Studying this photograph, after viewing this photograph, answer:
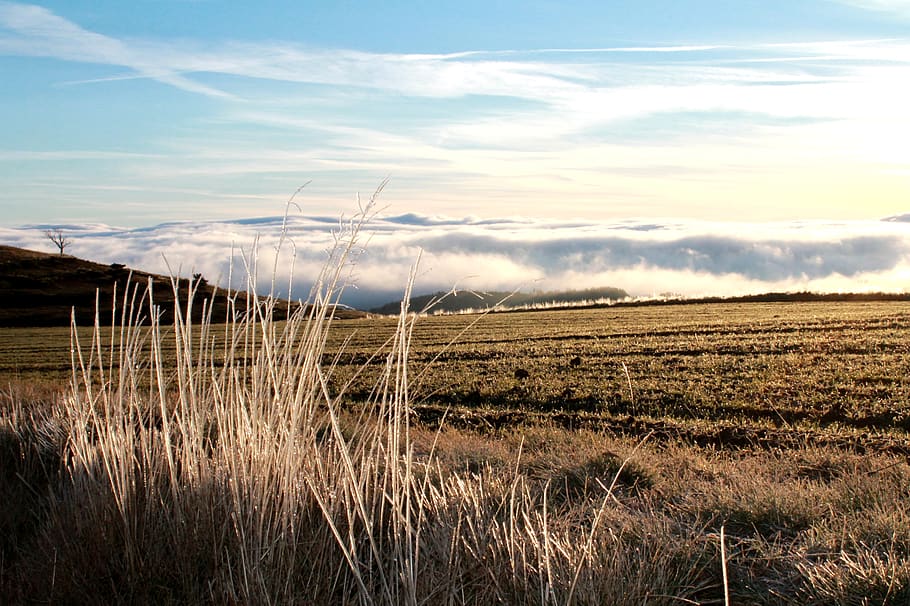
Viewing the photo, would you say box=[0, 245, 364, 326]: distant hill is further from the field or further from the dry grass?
the dry grass

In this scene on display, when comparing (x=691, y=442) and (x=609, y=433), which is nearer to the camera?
(x=691, y=442)

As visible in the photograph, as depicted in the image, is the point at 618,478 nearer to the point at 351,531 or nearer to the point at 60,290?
the point at 351,531

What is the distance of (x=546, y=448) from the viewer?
6.58 metres

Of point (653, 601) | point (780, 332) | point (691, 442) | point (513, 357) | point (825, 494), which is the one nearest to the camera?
point (653, 601)

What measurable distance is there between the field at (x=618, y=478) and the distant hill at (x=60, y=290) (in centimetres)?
3101

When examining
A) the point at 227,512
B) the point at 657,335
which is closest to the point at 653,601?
the point at 227,512

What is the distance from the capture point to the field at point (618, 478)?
313 centimetres

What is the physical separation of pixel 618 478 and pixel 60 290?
196 ft

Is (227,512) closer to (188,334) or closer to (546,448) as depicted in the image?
(188,334)

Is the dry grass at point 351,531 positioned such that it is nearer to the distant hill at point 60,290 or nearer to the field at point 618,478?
the field at point 618,478

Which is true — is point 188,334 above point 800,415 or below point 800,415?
above

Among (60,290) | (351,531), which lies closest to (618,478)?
(351,531)

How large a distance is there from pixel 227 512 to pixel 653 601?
191cm

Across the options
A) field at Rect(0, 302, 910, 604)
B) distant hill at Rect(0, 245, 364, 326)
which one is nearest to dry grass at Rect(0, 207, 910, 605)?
field at Rect(0, 302, 910, 604)
